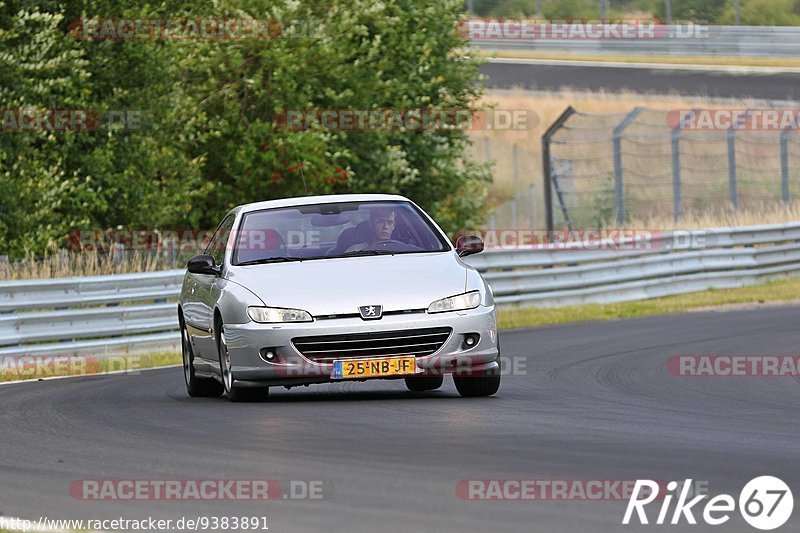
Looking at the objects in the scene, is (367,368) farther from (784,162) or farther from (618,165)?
(784,162)

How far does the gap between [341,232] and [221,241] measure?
45.7 inches

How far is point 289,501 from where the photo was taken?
746cm

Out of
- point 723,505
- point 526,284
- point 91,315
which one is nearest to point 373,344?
point 723,505

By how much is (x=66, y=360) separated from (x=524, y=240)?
18.3m

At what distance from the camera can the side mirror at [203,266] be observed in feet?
41.8

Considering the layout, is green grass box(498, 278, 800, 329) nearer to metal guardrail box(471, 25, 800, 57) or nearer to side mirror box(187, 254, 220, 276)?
side mirror box(187, 254, 220, 276)

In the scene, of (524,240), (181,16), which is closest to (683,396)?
(181,16)

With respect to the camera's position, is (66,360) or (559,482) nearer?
(559,482)

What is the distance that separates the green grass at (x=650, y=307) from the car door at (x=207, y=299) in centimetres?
890

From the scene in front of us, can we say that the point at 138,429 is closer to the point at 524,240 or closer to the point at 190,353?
the point at 190,353

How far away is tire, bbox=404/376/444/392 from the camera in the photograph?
42.3ft

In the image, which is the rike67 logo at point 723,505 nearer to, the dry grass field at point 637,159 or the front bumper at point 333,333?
the front bumper at point 333,333

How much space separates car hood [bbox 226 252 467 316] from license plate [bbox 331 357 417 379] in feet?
1.15

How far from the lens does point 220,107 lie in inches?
1187
